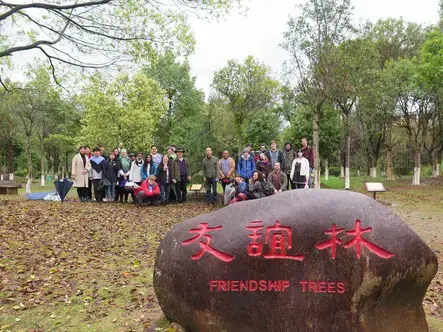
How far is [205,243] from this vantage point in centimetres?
413

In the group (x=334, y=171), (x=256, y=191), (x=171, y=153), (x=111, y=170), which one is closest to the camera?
(x=256, y=191)

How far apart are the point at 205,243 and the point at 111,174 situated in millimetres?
9330

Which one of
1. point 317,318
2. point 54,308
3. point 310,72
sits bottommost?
point 54,308

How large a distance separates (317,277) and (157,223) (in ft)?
22.9

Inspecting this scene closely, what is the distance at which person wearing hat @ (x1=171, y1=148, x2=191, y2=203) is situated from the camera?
1311 centimetres

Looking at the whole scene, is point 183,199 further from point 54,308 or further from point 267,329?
point 267,329

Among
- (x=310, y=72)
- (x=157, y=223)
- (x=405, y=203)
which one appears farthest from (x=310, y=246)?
(x=310, y=72)

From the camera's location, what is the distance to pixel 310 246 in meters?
3.84

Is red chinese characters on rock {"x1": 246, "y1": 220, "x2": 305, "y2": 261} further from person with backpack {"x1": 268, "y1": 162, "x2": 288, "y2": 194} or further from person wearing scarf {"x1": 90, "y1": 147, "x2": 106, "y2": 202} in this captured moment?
person wearing scarf {"x1": 90, "y1": 147, "x2": 106, "y2": 202}

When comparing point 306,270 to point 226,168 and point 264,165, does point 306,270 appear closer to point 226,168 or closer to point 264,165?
point 264,165

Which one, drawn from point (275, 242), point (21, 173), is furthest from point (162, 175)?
point (21, 173)

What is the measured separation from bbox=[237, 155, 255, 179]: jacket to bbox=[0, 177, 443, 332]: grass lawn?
198 cm

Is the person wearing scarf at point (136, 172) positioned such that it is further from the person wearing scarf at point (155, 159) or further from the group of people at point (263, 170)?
the group of people at point (263, 170)

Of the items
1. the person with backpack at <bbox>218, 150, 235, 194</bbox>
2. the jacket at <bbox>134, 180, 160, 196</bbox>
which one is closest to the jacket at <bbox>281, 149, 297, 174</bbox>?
the person with backpack at <bbox>218, 150, 235, 194</bbox>
